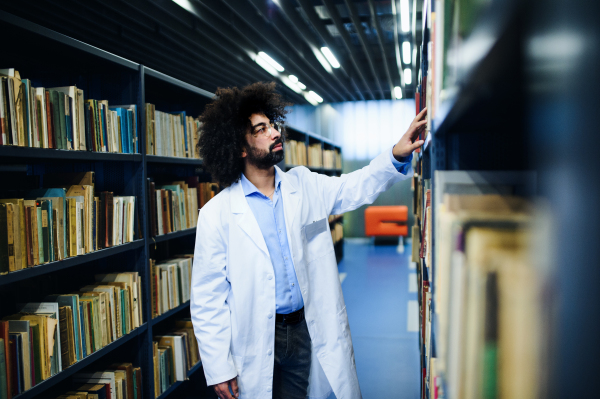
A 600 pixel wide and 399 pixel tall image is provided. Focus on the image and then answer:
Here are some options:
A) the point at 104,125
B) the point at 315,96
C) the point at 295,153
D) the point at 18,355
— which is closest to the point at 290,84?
the point at 315,96

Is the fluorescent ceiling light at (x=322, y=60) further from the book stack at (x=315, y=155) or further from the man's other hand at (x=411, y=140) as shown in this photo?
the man's other hand at (x=411, y=140)

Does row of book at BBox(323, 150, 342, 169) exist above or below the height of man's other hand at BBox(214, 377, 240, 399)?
above

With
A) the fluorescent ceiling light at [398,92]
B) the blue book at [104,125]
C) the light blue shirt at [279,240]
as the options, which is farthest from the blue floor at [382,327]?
the fluorescent ceiling light at [398,92]

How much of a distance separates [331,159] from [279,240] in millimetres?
6771

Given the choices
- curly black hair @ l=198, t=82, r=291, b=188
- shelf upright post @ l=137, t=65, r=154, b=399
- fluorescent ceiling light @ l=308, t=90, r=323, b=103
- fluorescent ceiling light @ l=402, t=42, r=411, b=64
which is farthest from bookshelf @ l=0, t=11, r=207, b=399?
fluorescent ceiling light @ l=308, t=90, r=323, b=103

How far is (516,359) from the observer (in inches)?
15.3

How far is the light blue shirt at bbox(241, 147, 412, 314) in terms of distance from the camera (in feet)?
5.77

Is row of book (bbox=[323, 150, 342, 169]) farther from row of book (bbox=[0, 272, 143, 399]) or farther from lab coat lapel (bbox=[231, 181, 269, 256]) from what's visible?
lab coat lapel (bbox=[231, 181, 269, 256])

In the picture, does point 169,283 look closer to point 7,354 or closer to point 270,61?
point 7,354

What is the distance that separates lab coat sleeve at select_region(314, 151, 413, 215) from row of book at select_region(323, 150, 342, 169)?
5.66 meters

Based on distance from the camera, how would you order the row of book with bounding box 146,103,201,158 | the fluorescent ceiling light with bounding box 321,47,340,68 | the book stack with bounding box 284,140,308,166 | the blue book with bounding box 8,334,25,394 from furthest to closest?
1. the fluorescent ceiling light with bounding box 321,47,340,68
2. the book stack with bounding box 284,140,308,166
3. the row of book with bounding box 146,103,201,158
4. the blue book with bounding box 8,334,25,394

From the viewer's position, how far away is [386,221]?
372 inches

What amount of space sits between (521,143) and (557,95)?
0.78m

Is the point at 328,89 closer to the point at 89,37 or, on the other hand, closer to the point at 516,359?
the point at 89,37
